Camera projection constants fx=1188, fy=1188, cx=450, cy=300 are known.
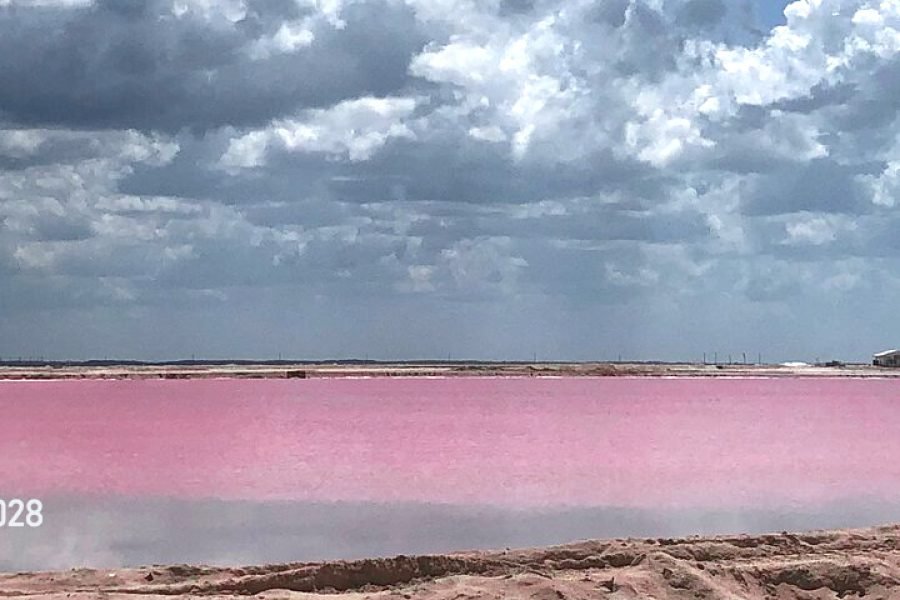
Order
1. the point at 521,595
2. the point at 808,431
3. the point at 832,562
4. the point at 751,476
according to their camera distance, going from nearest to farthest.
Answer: the point at 521,595
the point at 832,562
the point at 751,476
the point at 808,431

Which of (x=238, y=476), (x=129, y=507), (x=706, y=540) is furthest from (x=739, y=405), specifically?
(x=706, y=540)

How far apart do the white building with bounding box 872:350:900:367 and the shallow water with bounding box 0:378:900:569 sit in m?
120

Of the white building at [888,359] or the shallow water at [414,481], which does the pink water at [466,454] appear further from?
the white building at [888,359]

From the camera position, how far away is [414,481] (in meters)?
23.3

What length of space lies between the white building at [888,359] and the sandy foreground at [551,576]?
518ft

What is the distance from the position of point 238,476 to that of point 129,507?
515cm

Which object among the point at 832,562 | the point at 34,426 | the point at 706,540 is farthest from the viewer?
the point at 34,426

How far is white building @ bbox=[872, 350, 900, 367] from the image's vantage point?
524ft

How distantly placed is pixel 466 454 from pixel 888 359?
145m

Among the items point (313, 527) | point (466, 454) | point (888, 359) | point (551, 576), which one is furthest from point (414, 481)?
point (888, 359)

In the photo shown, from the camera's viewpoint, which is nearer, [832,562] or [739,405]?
[832,562]

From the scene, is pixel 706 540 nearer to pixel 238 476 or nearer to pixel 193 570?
pixel 193 570

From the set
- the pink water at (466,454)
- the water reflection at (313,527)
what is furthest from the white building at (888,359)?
the water reflection at (313,527)

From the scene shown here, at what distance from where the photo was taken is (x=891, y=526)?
13.8 m
